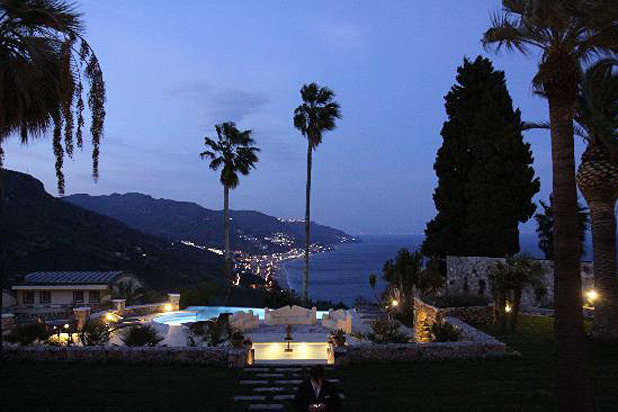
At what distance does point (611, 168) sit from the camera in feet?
43.6

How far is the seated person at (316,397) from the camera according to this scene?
19.1 ft

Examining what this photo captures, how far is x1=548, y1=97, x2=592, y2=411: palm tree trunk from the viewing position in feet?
21.7

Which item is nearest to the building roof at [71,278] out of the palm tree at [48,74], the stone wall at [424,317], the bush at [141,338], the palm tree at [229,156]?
the palm tree at [229,156]

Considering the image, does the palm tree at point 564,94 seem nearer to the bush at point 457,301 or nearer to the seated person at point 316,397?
the seated person at point 316,397

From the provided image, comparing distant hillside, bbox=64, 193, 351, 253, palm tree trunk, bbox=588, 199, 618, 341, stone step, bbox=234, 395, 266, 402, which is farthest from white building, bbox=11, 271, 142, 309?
distant hillside, bbox=64, 193, 351, 253

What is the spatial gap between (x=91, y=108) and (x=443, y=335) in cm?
1094

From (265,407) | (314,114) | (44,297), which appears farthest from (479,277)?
(44,297)

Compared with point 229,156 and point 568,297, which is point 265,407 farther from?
point 229,156

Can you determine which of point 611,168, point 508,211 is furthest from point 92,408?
point 508,211

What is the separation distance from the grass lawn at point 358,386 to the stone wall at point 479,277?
11025 mm

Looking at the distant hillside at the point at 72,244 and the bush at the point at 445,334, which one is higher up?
the distant hillside at the point at 72,244

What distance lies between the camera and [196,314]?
26312mm

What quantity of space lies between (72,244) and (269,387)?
53.2 metres

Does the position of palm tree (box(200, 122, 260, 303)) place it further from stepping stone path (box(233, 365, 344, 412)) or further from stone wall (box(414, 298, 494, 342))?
stepping stone path (box(233, 365, 344, 412))
